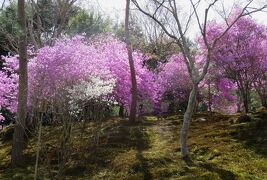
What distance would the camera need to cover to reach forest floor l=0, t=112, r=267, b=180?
12453 millimetres

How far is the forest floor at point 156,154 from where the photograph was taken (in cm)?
1245

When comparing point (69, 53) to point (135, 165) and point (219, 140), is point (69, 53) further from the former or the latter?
point (219, 140)

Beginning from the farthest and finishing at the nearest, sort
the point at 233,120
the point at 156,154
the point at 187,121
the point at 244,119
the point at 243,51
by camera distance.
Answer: the point at 243,51 < the point at 233,120 < the point at 244,119 < the point at 156,154 < the point at 187,121

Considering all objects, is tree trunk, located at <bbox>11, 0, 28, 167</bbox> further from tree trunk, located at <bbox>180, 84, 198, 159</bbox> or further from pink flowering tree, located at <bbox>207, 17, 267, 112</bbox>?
pink flowering tree, located at <bbox>207, 17, 267, 112</bbox>

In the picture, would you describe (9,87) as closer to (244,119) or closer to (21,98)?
(21,98)

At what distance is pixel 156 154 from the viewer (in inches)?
559

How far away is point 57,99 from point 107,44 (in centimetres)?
1026

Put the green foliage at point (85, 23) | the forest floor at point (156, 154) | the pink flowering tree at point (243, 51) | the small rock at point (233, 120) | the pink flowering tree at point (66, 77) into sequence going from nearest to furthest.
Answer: the pink flowering tree at point (66, 77) < the forest floor at point (156, 154) < the small rock at point (233, 120) < the pink flowering tree at point (243, 51) < the green foliage at point (85, 23)

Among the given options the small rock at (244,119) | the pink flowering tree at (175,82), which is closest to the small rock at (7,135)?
the pink flowering tree at (175,82)

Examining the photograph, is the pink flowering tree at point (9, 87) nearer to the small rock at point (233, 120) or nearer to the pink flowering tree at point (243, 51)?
the small rock at point (233, 120)

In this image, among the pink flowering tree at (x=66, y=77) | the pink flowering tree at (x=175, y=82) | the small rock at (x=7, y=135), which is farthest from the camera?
the pink flowering tree at (x=175, y=82)

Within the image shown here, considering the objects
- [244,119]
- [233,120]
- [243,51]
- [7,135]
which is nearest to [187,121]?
[244,119]

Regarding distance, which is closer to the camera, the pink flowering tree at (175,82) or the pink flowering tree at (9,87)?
the pink flowering tree at (9,87)

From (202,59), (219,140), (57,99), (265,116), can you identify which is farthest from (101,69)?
(202,59)
